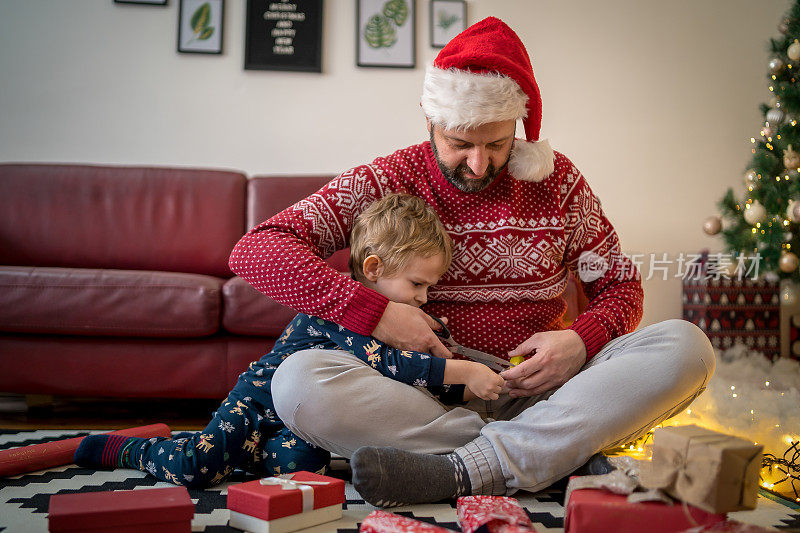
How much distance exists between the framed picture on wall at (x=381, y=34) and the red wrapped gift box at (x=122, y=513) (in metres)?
2.36

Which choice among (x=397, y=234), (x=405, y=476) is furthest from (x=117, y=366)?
(x=405, y=476)

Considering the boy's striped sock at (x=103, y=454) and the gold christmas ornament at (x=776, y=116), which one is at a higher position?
the gold christmas ornament at (x=776, y=116)

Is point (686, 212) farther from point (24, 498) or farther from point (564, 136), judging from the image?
point (24, 498)

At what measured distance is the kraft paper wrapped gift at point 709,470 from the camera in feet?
2.53

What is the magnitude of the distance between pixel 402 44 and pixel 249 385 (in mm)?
2046

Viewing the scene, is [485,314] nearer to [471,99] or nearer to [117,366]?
[471,99]

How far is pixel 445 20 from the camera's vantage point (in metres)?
2.95

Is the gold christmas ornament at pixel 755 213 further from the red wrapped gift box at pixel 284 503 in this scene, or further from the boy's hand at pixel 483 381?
the red wrapped gift box at pixel 284 503

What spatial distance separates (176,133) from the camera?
111 inches

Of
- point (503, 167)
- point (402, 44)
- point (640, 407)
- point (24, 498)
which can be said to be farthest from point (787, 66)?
point (24, 498)

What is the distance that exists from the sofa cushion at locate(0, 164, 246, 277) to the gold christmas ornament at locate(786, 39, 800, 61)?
6.92 feet

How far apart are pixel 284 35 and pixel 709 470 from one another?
8.45 feet

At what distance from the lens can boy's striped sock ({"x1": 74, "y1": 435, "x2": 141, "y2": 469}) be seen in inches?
51.2

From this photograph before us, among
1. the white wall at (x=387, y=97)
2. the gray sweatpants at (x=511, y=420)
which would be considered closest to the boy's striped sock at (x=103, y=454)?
the gray sweatpants at (x=511, y=420)
